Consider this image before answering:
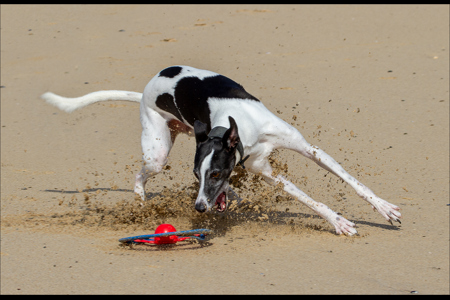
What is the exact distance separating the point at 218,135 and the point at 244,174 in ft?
4.05

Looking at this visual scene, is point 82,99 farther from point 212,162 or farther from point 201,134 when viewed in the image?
point 212,162

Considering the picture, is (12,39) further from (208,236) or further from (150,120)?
(208,236)

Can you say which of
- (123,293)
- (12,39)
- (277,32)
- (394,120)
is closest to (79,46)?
(12,39)

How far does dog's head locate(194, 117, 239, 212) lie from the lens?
4.93 metres

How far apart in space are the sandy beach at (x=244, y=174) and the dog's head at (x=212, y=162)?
0.50 meters

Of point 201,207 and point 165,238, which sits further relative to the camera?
point 165,238

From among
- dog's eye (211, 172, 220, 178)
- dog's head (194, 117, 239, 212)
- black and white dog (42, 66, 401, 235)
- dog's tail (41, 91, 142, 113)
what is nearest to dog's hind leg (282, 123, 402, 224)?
black and white dog (42, 66, 401, 235)

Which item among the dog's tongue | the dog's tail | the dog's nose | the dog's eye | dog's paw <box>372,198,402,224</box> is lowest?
dog's paw <box>372,198,402,224</box>

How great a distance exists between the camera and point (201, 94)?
5.86 m

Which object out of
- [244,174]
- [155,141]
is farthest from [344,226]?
[155,141]

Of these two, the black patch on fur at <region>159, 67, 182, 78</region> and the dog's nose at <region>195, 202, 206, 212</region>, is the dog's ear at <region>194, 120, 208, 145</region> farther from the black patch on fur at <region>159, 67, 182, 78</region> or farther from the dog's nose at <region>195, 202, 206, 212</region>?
the black patch on fur at <region>159, 67, 182, 78</region>

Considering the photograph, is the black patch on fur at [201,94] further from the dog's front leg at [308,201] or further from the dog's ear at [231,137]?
the dog's ear at [231,137]

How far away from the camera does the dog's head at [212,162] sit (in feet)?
16.2

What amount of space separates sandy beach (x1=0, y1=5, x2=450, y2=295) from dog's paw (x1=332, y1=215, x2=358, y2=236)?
0.29 ft
